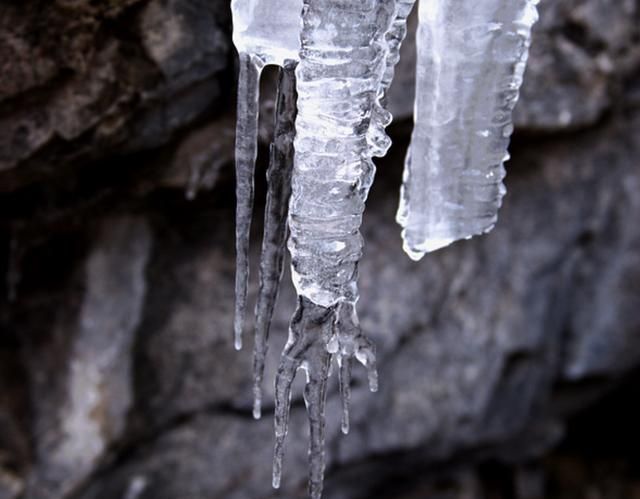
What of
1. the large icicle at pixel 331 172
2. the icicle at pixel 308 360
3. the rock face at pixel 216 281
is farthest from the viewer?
the rock face at pixel 216 281

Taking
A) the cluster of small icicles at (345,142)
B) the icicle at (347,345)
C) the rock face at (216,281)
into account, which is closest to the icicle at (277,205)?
the cluster of small icicles at (345,142)

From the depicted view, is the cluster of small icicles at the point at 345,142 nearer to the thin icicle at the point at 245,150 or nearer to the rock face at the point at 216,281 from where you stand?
the thin icicle at the point at 245,150

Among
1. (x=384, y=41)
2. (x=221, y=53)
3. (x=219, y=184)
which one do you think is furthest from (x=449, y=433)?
(x=384, y=41)

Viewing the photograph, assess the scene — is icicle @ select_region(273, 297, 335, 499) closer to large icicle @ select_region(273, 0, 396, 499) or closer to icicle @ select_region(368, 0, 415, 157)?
large icicle @ select_region(273, 0, 396, 499)

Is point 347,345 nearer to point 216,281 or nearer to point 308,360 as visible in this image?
point 308,360

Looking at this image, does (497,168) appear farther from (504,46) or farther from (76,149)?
(76,149)

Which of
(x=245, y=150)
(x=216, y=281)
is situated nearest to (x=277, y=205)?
(x=245, y=150)

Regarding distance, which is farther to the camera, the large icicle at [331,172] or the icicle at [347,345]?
the icicle at [347,345]
